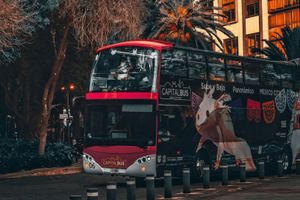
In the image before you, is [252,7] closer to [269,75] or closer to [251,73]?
[269,75]

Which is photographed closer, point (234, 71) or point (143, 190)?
point (143, 190)

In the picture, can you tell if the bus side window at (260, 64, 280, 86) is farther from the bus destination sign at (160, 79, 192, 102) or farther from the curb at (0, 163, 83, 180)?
the curb at (0, 163, 83, 180)

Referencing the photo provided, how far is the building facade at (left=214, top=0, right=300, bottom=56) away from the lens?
182ft

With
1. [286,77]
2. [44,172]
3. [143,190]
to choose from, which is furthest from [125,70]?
[44,172]

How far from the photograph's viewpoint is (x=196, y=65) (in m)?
18.5

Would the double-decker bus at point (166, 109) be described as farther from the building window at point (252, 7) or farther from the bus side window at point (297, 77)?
the building window at point (252, 7)

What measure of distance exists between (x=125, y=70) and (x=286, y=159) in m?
8.77

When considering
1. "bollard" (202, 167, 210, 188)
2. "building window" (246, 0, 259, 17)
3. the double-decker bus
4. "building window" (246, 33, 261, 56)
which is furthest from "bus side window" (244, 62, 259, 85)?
"building window" (246, 0, 259, 17)

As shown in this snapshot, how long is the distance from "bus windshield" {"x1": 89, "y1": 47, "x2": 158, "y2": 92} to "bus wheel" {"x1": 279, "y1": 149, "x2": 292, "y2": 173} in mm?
7872

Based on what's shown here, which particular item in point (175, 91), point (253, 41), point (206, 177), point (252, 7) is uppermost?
point (252, 7)

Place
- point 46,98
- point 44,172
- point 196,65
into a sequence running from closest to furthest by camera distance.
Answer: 1. point 196,65
2. point 44,172
3. point 46,98

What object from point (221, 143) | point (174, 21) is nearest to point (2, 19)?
point (221, 143)

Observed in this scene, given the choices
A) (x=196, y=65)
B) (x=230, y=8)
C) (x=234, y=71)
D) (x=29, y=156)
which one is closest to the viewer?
(x=196, y=65)

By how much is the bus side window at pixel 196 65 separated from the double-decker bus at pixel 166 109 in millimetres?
31
